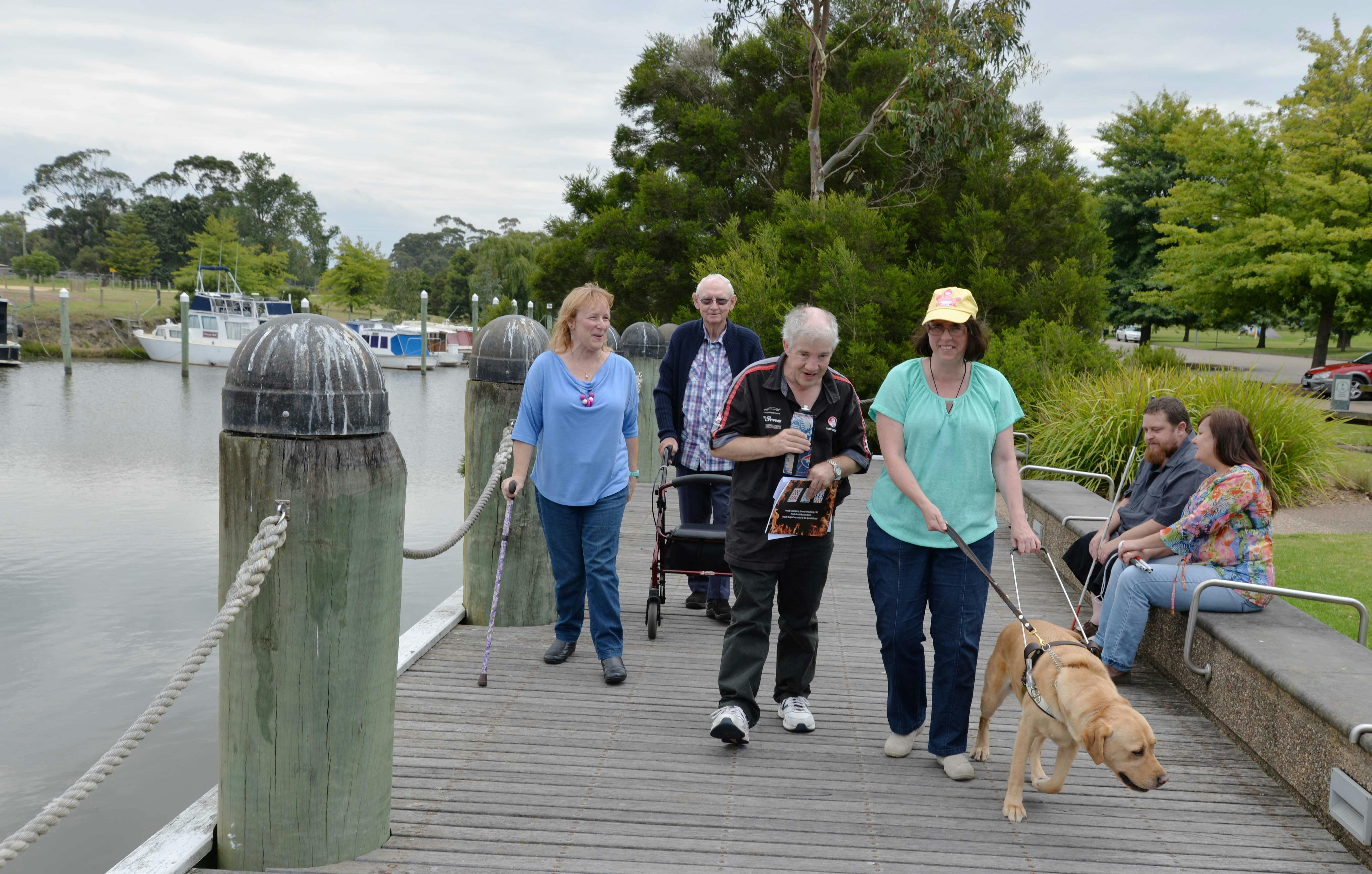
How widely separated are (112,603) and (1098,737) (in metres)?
11.0

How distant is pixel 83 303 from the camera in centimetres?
6438

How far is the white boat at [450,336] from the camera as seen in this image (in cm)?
6172

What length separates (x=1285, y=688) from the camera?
3.91 metres

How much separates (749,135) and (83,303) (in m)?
56.0

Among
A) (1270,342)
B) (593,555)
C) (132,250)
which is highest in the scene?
(132,250)

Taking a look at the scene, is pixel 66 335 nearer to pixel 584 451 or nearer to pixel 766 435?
pixel 584 451

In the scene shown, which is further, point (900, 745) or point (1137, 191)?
point (1137, 191)

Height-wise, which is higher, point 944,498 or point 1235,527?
point 944,498

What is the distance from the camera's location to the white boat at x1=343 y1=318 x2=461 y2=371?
5681 cm

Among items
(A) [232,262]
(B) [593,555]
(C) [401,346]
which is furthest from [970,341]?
(A) [232,262]

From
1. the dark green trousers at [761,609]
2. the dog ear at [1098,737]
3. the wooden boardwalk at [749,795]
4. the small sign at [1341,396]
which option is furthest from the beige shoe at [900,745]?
the small sign at [1341,396]

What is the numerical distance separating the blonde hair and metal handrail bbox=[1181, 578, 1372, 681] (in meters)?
3.05

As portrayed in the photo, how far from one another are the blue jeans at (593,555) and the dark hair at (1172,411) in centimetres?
298

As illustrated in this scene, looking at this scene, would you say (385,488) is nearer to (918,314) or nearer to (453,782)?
(453,782)
